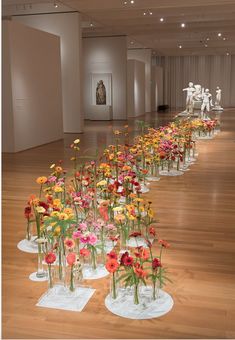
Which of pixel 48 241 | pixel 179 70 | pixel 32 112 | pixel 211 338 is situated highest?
pixel 179 70

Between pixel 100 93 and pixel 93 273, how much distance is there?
20.4 metres

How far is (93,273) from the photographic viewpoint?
3.78 meters

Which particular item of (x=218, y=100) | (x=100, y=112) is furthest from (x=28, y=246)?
(x=218, y=100)

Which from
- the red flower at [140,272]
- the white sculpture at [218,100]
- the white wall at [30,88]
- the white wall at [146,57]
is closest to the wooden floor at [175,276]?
the red flower at [140,272]

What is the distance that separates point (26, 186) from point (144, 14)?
11235mm

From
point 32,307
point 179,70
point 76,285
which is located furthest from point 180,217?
point 179,70

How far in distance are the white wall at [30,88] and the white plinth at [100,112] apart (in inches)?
320

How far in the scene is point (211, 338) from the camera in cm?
282

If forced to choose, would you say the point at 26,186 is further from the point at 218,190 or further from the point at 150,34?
the point at 150,34

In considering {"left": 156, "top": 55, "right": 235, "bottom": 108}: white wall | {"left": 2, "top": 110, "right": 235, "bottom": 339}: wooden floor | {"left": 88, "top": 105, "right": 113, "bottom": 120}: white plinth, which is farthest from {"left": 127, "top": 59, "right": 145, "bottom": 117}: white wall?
{"left": 2, "top": 110, "right": 235, "bottom": 339}: wooden floor

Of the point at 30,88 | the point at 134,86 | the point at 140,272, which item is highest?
the point at 134,86

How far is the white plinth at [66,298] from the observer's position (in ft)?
10.6

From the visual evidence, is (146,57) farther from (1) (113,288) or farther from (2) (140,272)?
(2) (140,272)

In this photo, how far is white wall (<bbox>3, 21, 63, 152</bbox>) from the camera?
1175 cm
